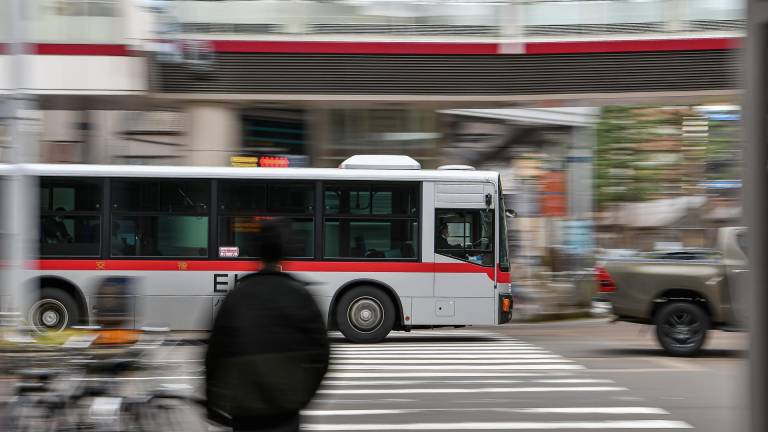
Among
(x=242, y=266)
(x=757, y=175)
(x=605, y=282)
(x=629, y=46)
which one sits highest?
(x=629, y=46)

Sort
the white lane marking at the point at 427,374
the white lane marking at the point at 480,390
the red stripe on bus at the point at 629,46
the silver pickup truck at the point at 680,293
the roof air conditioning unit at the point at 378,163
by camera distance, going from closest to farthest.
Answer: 1. the white lane marking at the point at 480,390
2. the white lane marking at the point at 427,374
3. the silver pickup truck at the point at 680,293
4. the roof air conditioning unit at the point at 378,163
5. the red stripe on bus at the point at 629,46

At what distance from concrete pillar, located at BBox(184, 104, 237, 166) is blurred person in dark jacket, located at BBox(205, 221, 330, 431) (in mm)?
18691

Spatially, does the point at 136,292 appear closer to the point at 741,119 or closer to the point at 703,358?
the point at 703,358

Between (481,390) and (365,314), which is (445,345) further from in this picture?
(481,390)

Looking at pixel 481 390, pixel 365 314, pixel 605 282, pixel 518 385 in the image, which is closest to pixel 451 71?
pixel 365 314

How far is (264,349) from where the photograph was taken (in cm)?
443

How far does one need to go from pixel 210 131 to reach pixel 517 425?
1482 cm

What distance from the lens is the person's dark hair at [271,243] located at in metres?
4.51

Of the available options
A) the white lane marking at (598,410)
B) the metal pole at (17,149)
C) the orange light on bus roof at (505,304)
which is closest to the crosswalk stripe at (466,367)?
the orange light on bus roof at (505,304)

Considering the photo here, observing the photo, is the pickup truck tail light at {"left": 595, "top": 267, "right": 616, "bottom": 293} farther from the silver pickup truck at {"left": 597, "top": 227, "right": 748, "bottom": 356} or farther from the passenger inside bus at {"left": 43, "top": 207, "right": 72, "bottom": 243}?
the passenger inside bus at {"left": 43, "top": 207, "right": 72, "bottom": 243}

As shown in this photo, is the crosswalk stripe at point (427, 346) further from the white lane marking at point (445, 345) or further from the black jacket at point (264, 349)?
the black jacket at point (264, 349)

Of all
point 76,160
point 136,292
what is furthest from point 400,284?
point 76,160

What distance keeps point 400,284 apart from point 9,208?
8.31 m

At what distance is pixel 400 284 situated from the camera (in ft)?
56.9
